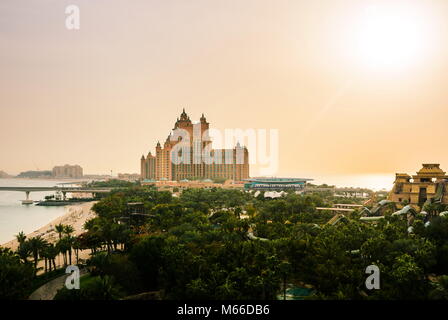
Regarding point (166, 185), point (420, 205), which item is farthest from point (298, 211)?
point (166, 185)

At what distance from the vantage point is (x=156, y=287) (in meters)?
16.9

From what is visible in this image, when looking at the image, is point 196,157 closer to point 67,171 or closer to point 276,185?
point 276,185

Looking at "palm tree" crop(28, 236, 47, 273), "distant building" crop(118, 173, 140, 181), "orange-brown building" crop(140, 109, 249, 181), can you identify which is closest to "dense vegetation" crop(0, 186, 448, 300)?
"palm tree" crop(28, 236, 47, 273)

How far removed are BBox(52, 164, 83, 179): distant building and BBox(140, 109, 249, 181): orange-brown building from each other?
104690mm

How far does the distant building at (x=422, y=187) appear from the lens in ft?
92.6

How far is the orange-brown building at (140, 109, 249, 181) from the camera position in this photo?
9512 cm

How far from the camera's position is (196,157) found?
9488 cm

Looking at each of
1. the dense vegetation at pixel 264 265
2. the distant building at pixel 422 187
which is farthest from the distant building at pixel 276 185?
the dense vegetation at pixel 264 265

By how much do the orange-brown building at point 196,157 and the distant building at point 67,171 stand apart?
4122 inches

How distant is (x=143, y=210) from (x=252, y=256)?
22701 mm

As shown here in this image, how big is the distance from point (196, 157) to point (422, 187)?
68.8m

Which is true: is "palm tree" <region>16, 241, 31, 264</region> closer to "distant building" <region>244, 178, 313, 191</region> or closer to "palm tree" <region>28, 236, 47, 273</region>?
"palm tree" <region>28, 236, 47, 273</region>
